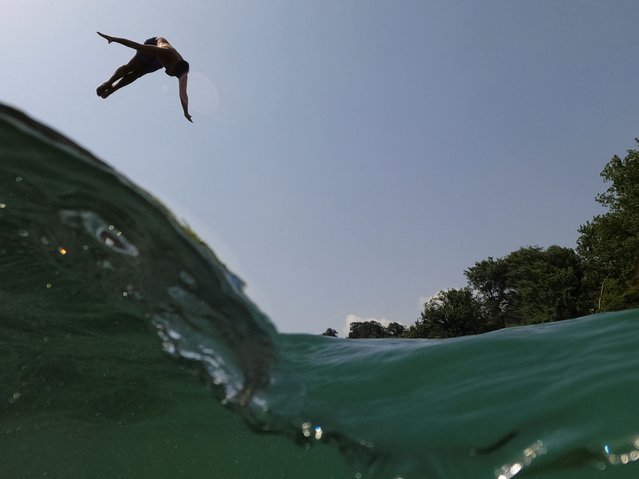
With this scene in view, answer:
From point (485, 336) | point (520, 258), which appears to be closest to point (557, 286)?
point (520, 258)

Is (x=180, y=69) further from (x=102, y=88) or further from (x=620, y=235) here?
(x=620, y=235)

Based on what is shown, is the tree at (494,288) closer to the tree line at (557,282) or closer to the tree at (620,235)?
the tree line at (557,282)

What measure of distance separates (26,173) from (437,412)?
247cm

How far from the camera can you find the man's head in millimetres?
6273

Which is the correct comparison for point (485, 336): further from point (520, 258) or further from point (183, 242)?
point (520, 258)

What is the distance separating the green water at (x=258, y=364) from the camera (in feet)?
7.55

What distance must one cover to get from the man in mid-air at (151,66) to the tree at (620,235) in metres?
27.5

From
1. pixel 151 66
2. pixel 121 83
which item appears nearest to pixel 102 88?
pixel 121 83

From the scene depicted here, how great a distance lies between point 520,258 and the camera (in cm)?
4822

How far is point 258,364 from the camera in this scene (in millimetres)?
3084

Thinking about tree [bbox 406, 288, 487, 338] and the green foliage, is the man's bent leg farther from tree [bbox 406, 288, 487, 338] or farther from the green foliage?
the green foliage

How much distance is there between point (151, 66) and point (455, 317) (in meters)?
48.9

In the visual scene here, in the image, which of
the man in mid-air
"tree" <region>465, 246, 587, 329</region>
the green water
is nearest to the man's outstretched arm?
the man in mid-air

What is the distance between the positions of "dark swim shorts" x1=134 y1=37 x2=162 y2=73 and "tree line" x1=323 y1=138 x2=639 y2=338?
4727 mm
